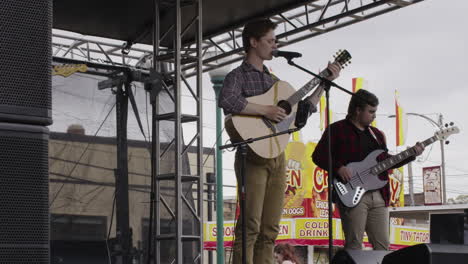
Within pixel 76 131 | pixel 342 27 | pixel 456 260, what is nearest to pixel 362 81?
pixel 342 27

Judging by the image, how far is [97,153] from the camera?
774cm

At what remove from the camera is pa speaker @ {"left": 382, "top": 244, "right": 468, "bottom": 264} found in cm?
343

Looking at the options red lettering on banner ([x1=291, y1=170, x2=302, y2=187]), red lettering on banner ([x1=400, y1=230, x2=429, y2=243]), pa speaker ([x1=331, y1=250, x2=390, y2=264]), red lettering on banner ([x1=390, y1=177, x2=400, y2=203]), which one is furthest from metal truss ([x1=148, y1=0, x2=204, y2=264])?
red lettering on banner ([x1=390, y1=177, x2=400, y2=203])

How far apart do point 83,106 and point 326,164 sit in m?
2.98

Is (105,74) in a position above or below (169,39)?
below

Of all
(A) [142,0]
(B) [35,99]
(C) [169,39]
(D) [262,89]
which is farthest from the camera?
(C) [169,39]

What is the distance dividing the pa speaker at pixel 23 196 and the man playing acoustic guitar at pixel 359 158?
10.6 feet

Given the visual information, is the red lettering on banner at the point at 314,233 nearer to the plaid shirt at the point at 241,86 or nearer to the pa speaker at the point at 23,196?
the plaid shirt at the point at 241,86

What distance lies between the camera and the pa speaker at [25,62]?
2914 mm

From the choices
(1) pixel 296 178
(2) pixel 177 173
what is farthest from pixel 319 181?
(2) pixel 177 173

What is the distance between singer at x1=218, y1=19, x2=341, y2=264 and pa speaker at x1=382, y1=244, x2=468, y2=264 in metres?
1.76

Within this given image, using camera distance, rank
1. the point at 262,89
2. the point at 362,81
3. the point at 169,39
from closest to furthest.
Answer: the point at 262,89 → the point at 169,39 → the point at 362,81

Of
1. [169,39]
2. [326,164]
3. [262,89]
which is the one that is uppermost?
[169,39]

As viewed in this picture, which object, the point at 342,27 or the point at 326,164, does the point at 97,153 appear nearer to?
the point at 326,164
